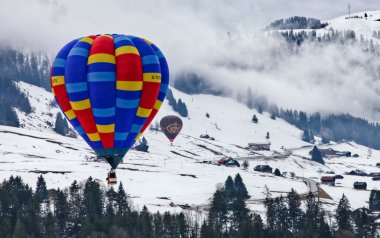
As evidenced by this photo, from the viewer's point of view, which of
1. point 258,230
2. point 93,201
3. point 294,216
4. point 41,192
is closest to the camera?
point 258,230

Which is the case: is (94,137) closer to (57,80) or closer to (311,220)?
(57,80)

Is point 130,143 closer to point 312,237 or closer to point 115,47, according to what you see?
point 115,47

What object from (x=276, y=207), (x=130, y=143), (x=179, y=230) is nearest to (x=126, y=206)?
(x=179, y=230)

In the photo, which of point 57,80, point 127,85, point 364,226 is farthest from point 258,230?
point 57,80

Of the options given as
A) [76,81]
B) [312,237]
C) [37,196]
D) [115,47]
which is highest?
[115,47]

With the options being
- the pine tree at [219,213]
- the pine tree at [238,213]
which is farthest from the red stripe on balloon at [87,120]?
the pine tree at [238,213]

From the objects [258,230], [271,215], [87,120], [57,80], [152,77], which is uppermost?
[152,77]

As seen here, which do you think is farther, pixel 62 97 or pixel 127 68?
pixel 62 97

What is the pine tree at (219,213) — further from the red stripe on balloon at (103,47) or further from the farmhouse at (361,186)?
the farmhouse at (361,186)
